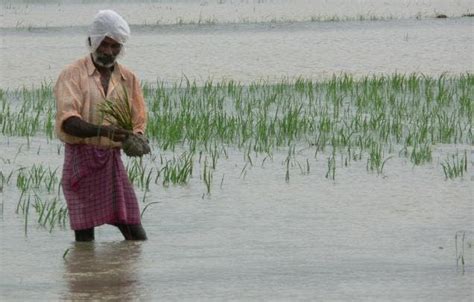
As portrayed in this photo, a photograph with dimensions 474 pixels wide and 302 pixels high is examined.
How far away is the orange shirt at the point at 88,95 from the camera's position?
205 inches

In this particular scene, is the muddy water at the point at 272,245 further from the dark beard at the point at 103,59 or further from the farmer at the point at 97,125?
the dark beard at the point at 103,59

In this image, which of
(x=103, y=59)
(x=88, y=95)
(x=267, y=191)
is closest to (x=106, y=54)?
(x=103, y=59)

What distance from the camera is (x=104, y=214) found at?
5.38 metres

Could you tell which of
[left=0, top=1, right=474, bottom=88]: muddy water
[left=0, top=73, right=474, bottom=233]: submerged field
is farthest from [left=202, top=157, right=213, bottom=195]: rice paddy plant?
[left=0, top=1, right=474, bottom=88]: muddy water

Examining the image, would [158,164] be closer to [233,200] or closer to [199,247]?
[233,200]

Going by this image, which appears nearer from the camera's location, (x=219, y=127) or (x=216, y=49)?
(x=219, y=127)

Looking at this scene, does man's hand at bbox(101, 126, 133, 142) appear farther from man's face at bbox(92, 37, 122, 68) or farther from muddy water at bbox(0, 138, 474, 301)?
muddy water at bbox(0, 138, 474, 301)

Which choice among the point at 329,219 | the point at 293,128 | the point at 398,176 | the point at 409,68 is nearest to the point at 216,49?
the point at 409,68

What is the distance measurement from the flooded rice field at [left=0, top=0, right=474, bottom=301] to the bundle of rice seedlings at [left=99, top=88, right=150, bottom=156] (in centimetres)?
46

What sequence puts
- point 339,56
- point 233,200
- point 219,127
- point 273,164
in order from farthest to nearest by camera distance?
point 339,56 < point 219,127 < point 273,164 < point 233,200

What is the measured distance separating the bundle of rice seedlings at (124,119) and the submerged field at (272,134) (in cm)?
88

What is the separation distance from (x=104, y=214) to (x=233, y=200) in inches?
59.9

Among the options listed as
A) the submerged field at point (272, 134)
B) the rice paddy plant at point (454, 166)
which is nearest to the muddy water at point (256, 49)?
the submerged field at point (272, 134)

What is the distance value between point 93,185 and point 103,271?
1.16 feet
